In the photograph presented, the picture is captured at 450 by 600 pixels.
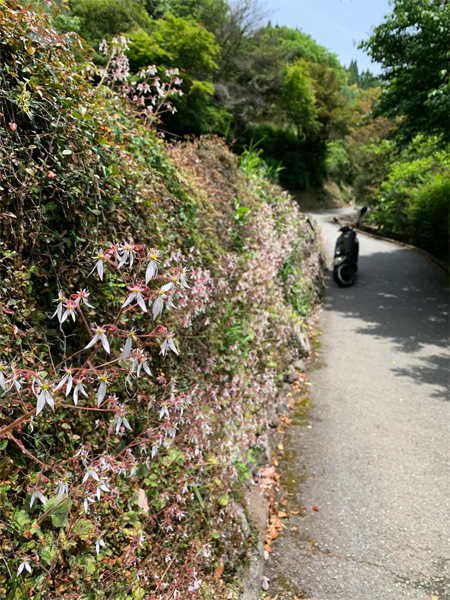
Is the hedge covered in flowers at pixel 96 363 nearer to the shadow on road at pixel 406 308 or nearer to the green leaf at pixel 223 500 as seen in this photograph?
the green leaf at pixel 223 500

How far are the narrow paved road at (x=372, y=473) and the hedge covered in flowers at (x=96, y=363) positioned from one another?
621mm

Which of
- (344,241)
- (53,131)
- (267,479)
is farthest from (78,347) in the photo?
(344,241)

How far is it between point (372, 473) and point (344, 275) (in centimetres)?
753

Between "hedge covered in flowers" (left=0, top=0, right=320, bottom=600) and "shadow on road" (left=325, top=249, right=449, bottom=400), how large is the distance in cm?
391

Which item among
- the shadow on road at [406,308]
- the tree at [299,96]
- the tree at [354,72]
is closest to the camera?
the shadow on road at [406,308]

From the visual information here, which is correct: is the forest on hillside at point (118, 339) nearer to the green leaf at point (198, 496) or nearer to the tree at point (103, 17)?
the green leaf at point (198, 496)

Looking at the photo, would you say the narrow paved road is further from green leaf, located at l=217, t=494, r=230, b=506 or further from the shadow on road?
green leaf, located at l=217, t=494, r=230, b=506

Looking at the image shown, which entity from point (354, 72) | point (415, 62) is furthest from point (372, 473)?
point (354, 72)

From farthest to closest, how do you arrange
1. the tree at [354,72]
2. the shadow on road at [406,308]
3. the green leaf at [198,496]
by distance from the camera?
the tree at [354,72] → the shadow on road at [406,308] → the green leaf at [198,496]

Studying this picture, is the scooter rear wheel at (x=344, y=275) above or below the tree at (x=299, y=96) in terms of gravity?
below

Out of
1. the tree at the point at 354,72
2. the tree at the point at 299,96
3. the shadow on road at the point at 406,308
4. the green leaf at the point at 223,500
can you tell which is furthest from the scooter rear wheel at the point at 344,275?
the tree at the point at 354,72

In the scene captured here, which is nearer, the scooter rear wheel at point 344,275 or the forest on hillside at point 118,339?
the forest on hillside at point 118,339

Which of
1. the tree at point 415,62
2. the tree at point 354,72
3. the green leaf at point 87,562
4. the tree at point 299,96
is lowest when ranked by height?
the green leaf at point 87,562

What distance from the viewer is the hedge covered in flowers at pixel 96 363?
1.80 m
